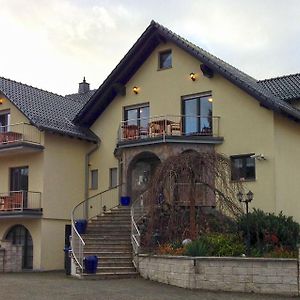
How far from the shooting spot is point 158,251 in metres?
19.2

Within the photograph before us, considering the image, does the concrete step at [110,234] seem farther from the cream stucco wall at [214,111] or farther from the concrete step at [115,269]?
the cream stucco wall at [214,111]

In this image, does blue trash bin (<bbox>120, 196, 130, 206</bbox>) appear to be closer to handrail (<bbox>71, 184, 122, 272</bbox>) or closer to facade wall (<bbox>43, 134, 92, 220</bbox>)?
handrail (<bbox>71, 184, 122, 272</bbox>)

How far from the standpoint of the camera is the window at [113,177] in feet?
88.9

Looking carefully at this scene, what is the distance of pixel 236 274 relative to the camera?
1627 centimetres

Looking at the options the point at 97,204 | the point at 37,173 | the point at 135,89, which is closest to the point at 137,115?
the point at 135,89

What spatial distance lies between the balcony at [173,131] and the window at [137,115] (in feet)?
1.86

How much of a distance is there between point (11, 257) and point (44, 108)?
7.32 m

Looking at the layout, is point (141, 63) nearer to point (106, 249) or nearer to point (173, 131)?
point (173, 131)

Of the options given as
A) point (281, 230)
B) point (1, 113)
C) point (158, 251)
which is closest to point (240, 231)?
point (281, 230)

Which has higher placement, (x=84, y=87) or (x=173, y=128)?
(x=84, y=87)

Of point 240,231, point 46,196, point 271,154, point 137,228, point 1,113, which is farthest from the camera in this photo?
point 1,113

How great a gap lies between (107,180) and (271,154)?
8.28m

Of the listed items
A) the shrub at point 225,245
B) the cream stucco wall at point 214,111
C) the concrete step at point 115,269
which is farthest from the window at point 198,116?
the concrete step at point 115,269

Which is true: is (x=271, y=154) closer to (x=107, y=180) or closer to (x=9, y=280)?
(x=107, y=180)
